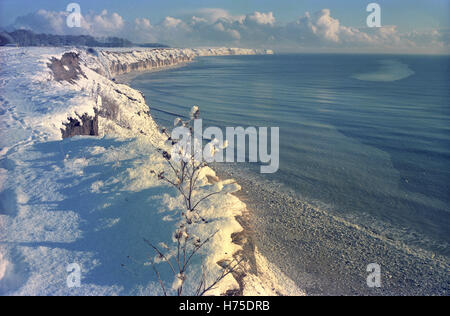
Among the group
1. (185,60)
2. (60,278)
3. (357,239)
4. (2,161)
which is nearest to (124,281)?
(60,278)

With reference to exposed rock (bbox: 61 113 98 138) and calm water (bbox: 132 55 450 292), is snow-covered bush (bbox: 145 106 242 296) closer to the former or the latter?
exposed rock (bbox: 61 113 98 138)

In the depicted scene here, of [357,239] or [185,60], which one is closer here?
[357,239]

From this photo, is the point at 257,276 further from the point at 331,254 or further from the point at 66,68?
the point at 66,68

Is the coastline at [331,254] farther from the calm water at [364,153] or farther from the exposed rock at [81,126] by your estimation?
the exposed rock at [81,126]

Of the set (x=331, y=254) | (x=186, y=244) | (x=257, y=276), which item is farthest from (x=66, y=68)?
(x=331, y=254)

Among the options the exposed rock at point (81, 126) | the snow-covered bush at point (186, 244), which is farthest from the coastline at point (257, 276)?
the exposed rock at point (81, 126)

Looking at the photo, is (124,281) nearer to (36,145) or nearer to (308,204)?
(36,145)

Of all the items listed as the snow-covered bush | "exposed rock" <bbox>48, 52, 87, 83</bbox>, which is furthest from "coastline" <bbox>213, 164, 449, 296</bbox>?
"exposed rock" <bbox>48, 52, 87, 83</bbox>

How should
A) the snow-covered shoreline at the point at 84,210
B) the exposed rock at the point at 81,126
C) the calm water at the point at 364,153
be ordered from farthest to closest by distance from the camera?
1. the exposed rock at the point at 81,126
2. the calm water at the point at 364,153
3. the snow-covered shoreline at the point at 84,210
